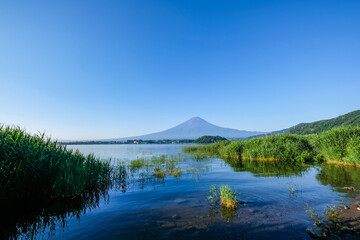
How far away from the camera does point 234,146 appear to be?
96.2 ft

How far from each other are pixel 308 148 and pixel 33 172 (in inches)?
1074

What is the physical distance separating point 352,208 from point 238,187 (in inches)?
221

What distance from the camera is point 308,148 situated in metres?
23.2

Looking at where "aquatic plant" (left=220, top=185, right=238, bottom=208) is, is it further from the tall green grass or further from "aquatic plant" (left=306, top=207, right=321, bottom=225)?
the tall green grass

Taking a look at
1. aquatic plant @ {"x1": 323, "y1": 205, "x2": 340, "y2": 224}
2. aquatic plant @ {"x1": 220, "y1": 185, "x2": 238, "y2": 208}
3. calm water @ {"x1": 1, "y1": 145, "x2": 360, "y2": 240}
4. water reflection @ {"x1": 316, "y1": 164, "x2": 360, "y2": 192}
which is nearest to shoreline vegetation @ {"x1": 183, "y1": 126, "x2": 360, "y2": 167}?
water reflection @ {"x1": 316, "y1": 164, "x2": 360, "y2": 192}

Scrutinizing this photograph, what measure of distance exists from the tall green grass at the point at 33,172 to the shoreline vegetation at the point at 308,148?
69.6ft

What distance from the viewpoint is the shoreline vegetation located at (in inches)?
682

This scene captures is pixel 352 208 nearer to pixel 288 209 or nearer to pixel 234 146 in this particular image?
pixel 288 209

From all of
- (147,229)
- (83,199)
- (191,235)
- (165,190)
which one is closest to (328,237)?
(191,235)

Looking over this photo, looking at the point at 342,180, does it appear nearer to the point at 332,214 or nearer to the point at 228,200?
the point at 332,214

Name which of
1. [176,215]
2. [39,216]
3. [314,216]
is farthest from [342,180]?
[39,216]

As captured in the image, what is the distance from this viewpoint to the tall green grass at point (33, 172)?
27.6ft

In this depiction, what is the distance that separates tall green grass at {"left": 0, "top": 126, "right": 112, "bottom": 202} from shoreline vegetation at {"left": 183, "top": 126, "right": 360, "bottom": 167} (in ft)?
69.6

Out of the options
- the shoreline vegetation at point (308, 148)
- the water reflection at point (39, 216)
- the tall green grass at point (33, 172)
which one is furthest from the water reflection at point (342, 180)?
the tall green grass at point (33, 172)
